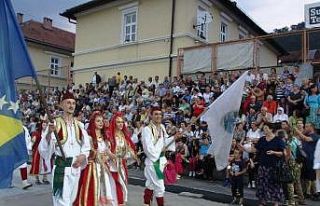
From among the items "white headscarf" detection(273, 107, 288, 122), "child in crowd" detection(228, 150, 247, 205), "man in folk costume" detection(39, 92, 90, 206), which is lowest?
"child in crowd" detection(228, 150, 247, 205)

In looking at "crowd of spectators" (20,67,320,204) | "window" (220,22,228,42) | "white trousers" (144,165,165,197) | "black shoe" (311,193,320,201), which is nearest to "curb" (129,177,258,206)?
"crowd of spectators" (20,67,320,204)

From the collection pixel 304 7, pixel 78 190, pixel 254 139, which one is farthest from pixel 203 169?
pixel 304 7

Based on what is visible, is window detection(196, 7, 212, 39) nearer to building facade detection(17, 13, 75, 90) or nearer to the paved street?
the paved street

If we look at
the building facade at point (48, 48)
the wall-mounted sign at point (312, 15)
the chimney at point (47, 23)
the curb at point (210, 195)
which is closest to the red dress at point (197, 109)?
the curb at point (210, 195)

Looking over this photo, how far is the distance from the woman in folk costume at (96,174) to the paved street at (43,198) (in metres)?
2.02

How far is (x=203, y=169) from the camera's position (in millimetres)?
13672

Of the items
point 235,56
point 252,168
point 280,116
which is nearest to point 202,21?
point 235,56

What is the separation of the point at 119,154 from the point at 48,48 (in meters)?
33.7

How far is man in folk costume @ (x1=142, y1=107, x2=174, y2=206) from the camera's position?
8555 millimetres

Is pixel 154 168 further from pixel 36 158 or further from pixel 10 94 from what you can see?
pixel 36 158

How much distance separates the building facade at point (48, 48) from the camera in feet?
121

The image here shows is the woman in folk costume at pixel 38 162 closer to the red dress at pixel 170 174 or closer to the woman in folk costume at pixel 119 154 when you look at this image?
the woman in folk costume at pixel 119 154

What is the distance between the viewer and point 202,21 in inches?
944

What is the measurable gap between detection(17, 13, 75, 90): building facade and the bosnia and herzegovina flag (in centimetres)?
3003
